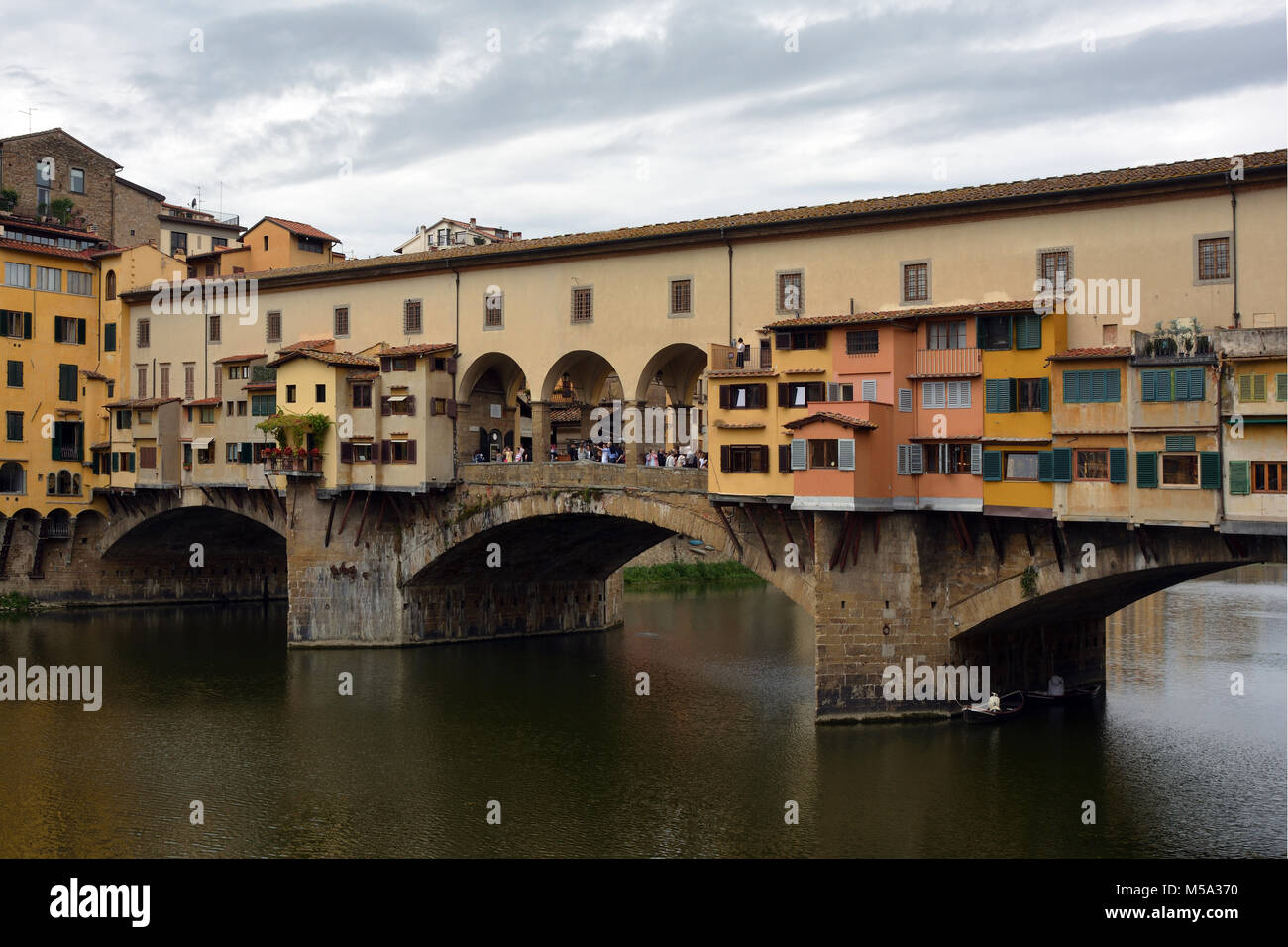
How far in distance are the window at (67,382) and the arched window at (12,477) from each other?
385 centimetres

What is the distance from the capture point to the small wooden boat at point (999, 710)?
36.6 meters

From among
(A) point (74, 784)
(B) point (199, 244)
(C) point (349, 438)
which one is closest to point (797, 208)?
(C) point (349, 438)

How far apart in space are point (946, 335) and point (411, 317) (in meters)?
22.4

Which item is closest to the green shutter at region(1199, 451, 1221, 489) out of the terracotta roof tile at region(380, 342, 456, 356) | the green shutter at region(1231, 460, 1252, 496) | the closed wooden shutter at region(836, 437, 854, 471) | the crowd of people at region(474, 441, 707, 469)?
the green shutter at region(1231, 460, 1252, 496)


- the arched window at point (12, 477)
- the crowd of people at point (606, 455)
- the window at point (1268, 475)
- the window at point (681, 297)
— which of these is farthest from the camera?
the arched window at point (12, 477)

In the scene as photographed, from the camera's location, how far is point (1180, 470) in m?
31.7

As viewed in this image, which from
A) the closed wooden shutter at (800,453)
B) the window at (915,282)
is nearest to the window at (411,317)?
the closed wooden shutter at (800,453)

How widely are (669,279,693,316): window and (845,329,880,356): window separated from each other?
705cm

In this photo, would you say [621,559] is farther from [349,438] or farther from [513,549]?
[349,438]

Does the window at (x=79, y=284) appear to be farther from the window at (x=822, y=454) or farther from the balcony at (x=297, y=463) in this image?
the window at (x=822, y=454)

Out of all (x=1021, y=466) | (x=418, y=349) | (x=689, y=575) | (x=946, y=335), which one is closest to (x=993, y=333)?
(x=946, y=335)

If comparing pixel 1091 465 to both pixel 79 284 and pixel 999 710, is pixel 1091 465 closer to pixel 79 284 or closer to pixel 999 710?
pixel 999 710
